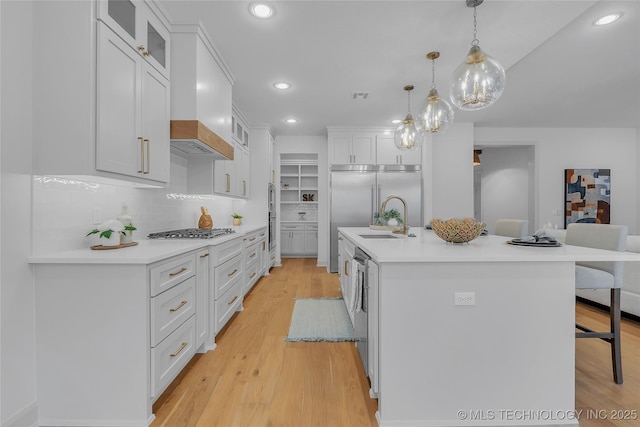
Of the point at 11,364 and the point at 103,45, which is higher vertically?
the point at 103,45

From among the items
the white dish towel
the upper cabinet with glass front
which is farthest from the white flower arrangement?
the white dish towel

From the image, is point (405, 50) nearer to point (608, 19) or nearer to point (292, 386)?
point (608, 19)

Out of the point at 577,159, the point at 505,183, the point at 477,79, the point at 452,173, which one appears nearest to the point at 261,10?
the point at 477,79

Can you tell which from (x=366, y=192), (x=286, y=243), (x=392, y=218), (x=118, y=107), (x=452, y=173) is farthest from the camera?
(x=286, y=243)

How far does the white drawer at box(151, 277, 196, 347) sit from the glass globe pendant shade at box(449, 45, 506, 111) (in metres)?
2.30

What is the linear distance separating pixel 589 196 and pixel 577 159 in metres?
0.76

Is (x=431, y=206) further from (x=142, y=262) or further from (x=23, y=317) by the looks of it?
(x=23, y=317)

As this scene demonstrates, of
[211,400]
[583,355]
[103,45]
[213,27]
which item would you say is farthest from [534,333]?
[213,27]

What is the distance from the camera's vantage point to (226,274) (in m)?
2.62

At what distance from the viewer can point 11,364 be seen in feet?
4.42

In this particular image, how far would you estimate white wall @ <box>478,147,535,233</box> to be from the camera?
21.8 ft

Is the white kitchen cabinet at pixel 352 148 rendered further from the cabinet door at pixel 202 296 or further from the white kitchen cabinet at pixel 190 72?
the cabinet door at pixel 202 296

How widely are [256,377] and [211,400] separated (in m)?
0.31

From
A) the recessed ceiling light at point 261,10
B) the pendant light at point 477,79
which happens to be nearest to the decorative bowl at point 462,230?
the pendant light at point 477,79
